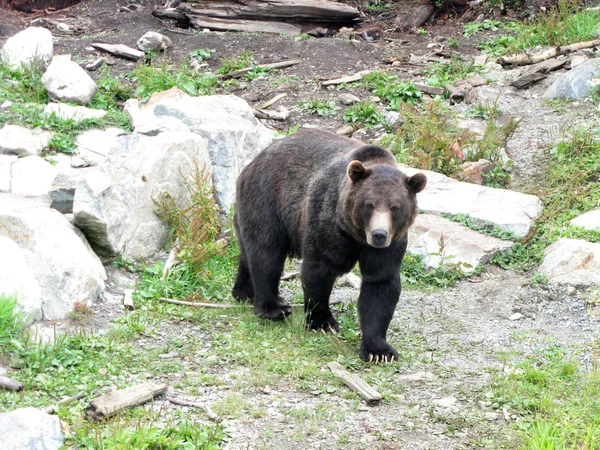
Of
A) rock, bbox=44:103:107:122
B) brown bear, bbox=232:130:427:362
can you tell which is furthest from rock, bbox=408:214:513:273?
rock, bbox=44:103:107:122

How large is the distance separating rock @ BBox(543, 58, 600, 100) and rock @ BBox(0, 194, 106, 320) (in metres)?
6.83

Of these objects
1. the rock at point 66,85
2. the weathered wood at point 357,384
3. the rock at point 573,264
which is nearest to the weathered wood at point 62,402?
the weathered wood at point 357,384

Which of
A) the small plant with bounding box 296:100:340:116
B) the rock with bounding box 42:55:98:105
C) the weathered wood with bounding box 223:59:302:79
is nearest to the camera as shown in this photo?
the rock with bounding box 42:55:98:105

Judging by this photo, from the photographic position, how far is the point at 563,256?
7.50 m

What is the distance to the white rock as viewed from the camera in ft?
26.7

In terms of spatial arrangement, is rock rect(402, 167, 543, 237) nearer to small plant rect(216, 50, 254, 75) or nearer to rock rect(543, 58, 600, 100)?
rock rect(543, 58, 600, 100)

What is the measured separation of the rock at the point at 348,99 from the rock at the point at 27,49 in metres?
4.06

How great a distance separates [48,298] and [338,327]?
2141 mm

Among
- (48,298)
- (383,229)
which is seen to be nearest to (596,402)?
(383,229)

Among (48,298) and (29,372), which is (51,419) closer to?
(29,372)

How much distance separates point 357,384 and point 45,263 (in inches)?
97.8

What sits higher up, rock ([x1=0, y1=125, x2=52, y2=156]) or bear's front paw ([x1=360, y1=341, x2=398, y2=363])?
bear's front paw ([x1=360, y1=341, x2=398, y2=363])

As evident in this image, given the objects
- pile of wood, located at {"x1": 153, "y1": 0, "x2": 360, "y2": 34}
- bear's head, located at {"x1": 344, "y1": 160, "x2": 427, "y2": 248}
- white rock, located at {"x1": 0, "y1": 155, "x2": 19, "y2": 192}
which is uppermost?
bear's head, located at {"x1": 344, "y1": 160, "x2": 427, "y2": 248}

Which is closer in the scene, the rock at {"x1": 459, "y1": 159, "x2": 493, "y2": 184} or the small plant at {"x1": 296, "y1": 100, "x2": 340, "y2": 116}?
the rock at {"x1": 459, "y1": 159, "x2": 493, "y2": 184}
